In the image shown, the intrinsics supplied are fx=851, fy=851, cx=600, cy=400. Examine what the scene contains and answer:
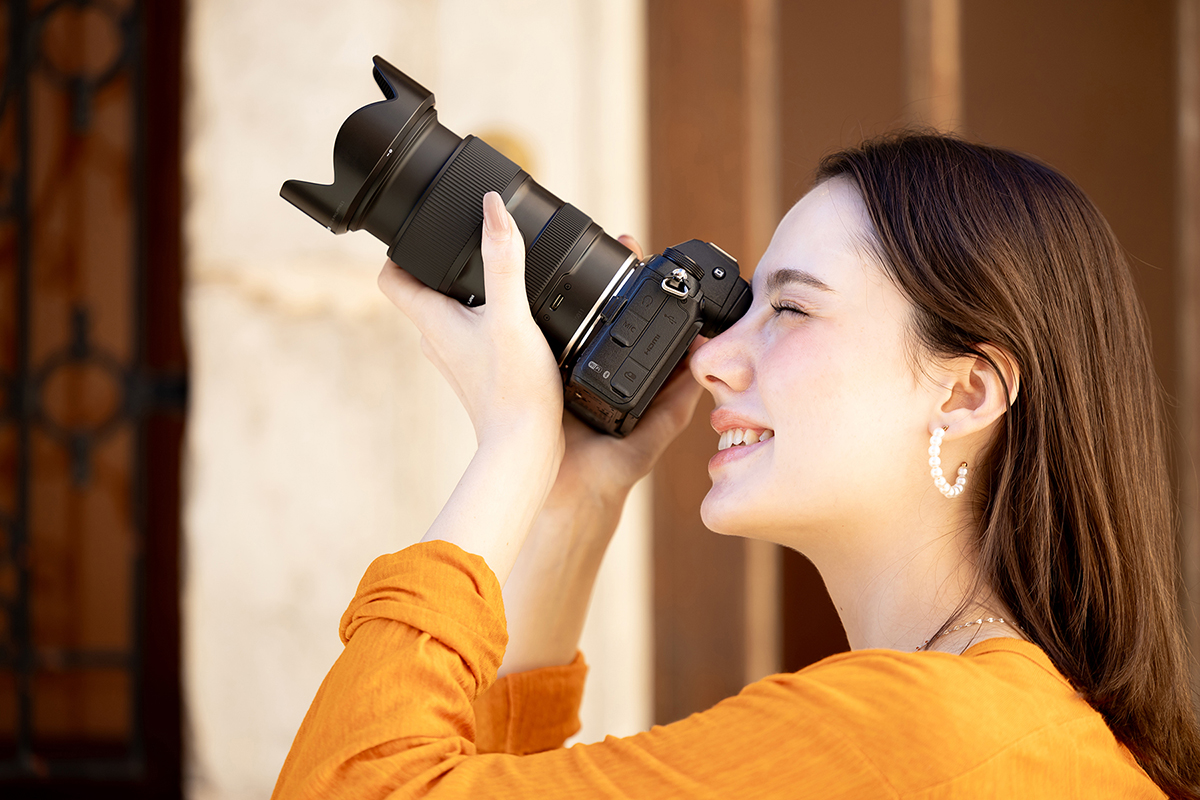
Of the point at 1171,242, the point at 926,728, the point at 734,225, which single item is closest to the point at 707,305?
the point at 926,728

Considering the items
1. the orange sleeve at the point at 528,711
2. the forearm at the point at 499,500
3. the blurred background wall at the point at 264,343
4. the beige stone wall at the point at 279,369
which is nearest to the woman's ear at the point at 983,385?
the forearm at the point at 499,500

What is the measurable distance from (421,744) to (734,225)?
0.98 metres

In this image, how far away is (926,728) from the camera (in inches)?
18.8

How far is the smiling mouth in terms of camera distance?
70cm

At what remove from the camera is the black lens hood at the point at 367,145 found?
0.69 m

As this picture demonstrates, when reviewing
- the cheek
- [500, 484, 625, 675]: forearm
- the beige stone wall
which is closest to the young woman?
the cheek

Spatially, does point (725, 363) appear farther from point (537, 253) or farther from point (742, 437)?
A: point (537, 253)

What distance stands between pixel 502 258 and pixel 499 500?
0.64ft

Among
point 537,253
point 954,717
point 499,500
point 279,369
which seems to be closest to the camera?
point 954,717

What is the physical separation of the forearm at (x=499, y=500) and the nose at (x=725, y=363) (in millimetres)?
152

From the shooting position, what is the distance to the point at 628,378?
74 centimetres

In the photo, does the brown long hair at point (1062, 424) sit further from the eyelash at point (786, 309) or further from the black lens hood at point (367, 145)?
the black lens hood at point (367, 145)

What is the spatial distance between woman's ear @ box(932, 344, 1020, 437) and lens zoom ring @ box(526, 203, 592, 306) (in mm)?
326

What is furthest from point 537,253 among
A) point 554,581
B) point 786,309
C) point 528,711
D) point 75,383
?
point 75,383
